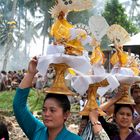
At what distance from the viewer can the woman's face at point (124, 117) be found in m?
3.16

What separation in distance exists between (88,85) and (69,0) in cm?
62

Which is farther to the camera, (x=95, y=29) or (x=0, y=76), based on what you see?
(x=0, y=76)

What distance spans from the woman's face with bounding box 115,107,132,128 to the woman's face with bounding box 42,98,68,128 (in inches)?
27.1

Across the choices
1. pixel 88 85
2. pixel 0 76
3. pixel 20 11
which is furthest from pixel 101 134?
pixel 20 11

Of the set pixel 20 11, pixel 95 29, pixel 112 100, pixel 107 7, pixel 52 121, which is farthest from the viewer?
pixel 20 11

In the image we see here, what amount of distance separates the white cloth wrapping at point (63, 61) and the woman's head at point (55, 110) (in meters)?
0.20

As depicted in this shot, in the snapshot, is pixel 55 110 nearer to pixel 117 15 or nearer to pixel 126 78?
pixel 126 78

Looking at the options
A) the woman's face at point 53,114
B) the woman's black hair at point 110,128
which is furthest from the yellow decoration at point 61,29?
the woman's black hair at point 110,128

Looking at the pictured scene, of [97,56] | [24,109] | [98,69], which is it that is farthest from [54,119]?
[97,56]

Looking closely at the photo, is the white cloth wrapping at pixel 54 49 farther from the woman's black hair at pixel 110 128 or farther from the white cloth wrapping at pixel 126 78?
the woman's black hair at pixel 110 128

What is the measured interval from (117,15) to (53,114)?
77.1 feet

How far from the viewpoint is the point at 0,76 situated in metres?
18.7

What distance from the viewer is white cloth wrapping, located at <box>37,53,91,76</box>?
8.88 feet

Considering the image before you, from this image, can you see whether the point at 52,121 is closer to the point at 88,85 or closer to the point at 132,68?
the point at 88,85
